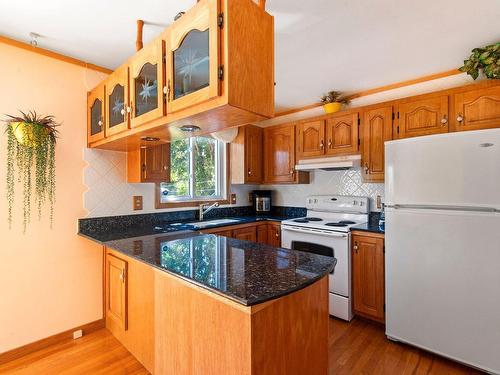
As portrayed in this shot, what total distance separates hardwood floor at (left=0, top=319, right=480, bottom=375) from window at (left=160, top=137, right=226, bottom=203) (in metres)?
1.43

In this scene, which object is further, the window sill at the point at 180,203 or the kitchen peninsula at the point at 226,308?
the window sill at the point at 180,203

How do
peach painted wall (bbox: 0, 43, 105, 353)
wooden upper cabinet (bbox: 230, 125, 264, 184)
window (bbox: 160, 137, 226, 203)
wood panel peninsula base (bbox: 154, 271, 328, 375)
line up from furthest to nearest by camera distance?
1. wooden upper cabinet (bbox: 230, 125, 264, 184)
2. window (bbox: 160, 137, 226, 203)
3. peach painted wall (bbox: 0, 43, 105, 353)
4. wood panel peninsula base (bbox: 154, 271, 328, 375)

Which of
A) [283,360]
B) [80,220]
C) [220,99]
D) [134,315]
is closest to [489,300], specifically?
[283,360]

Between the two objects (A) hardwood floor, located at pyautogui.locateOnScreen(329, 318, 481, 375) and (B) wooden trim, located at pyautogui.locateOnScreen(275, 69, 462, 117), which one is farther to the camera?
(B) wooden trim, located at pyautogui.locateOnScreen(275, 69, 462, 117)

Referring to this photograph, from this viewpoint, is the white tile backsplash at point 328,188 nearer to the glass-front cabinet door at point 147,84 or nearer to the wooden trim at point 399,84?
the wooden trim at point 399,84

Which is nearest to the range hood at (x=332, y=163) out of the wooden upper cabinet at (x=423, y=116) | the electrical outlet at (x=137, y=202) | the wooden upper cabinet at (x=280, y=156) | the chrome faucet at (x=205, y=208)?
the wooden upper cabinet at (x=280, y=156)

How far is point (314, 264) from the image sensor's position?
1275mm

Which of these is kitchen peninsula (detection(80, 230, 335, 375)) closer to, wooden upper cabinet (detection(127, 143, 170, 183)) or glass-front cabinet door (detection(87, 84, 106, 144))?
wooden upper cabinet (detection(127, 143, 170, 183))

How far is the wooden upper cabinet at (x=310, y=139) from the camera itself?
2984mm

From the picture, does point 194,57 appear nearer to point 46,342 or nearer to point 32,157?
point 32,157

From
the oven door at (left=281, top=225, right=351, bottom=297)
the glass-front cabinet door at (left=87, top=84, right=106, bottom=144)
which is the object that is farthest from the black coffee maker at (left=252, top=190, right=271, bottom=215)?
the glass-front cabinet door at (left=87, top=84, right=106, bottom=144)

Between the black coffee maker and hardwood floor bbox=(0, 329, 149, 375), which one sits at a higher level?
the black coffee maker

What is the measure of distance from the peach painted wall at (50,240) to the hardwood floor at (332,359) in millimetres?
185

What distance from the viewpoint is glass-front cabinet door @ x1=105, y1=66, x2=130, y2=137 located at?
1756 millimetres
